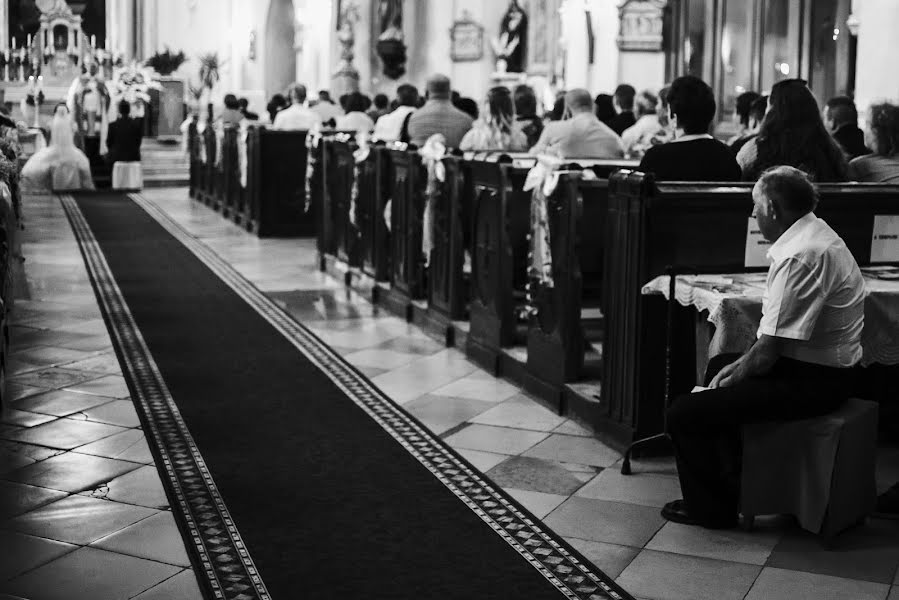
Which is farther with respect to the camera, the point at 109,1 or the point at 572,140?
the point at 109,1

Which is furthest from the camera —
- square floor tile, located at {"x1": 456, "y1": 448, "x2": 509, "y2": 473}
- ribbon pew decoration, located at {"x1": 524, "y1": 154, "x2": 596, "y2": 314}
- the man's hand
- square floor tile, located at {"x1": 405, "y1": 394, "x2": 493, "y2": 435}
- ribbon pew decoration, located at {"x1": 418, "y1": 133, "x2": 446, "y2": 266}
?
ribbon pew decoration, located at {"x1": 418, "y1": 133, "x2": 446, "y2": 266}

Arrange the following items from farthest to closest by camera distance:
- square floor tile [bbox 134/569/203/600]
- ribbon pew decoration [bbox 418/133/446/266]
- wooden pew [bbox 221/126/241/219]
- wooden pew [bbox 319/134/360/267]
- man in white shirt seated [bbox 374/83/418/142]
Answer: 1. wooden pew [bbox 221/126/241/219]
2. man in white shirt seated [bbox 374/83/418/142]
3. wooden pew [bbox 319/134/360/267]
4. ribbon pew decoration [bbox 418/133/446/266]
5. square floor tile [bbox 134/569/203/600]

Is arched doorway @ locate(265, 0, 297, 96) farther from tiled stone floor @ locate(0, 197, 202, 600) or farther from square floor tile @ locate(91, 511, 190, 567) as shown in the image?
square floor tile @ locate(91, 511, 190, 567)

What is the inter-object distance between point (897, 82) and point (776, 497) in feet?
21.8

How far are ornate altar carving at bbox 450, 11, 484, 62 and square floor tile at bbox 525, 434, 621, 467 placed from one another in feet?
51.2

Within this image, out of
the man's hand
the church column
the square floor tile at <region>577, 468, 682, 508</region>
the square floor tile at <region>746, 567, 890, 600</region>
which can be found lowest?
the square floor tile at <region>746, 567, 890, 600</region>

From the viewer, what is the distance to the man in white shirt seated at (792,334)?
3871 millimetres

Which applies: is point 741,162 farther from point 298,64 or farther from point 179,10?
point 179,10

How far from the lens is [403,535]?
4.07m

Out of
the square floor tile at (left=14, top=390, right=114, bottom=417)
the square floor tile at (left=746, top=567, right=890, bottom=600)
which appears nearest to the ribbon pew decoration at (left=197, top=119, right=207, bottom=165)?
the square floor tile at (left=14, top=390, right=114, bottom=417)

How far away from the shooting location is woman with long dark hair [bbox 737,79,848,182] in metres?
5.04

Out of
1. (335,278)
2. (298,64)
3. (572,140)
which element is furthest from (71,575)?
(298,64)

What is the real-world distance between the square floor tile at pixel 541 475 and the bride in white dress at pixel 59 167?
45.2ft

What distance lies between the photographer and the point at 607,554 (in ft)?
13.0
